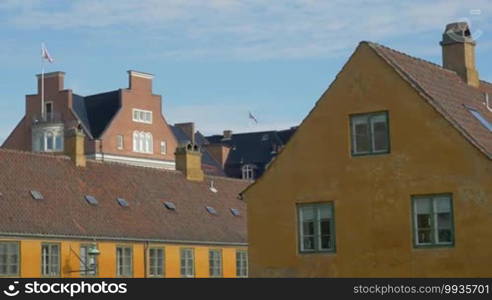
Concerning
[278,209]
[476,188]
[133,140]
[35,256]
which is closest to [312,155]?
[278,209]

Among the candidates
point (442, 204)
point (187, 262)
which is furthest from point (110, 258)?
point (442, 204)

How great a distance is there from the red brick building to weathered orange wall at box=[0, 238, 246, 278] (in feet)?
123

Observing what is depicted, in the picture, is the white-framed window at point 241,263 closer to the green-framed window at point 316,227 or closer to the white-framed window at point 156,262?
the white-framed window at point 156,262

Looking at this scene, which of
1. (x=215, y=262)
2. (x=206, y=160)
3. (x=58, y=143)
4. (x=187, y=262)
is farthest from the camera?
(x=206, y=160)

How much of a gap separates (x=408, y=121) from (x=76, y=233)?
844 inches

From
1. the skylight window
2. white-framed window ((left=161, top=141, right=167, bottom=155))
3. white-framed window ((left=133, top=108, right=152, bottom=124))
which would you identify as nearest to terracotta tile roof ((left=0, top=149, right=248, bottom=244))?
the skylight window

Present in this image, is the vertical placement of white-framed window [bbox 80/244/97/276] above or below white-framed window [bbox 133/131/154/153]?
below

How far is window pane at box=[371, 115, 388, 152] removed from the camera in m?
34.9

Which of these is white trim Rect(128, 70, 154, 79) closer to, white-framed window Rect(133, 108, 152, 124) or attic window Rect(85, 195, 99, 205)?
white-framed window Rect(133, 108, 152, 124)

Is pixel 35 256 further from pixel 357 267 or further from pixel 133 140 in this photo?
pixel 133 140

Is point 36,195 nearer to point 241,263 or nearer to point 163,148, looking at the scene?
point 241,263

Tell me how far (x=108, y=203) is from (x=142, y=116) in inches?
1787

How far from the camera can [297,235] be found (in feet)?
119

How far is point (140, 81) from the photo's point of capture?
99.4m
